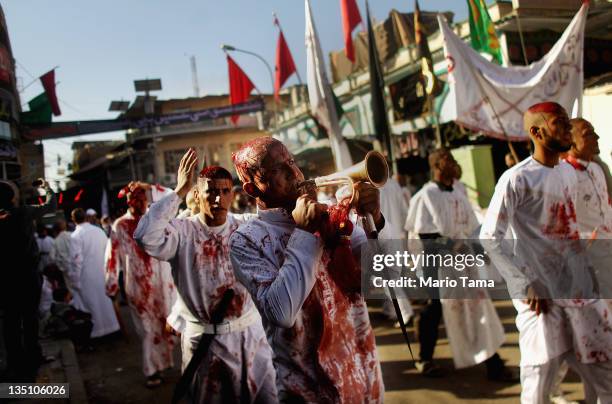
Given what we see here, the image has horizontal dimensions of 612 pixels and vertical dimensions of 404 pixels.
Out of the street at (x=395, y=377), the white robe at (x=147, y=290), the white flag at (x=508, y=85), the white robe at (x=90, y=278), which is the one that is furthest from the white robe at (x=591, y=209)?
the white robe at (x=90, y=278)

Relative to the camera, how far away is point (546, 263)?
2.75 meters

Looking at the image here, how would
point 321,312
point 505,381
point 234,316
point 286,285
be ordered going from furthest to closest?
point 505,381 → point 234,316 → point 321,312 → point 286,285

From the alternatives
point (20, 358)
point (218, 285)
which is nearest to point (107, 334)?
point (20, 358)

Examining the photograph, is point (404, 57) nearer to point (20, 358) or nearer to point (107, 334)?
point (107, 334)

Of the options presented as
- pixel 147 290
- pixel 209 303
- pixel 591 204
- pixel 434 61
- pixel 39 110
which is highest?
pixel 434 61

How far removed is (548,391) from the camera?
2.71 metres

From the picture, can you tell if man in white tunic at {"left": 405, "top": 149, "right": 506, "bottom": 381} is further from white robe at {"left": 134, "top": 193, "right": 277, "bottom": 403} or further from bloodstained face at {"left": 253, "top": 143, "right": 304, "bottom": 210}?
bloodstained face at {"left": 253, "top": 143, "right": 304, "bottom": 210}

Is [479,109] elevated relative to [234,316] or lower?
elevated

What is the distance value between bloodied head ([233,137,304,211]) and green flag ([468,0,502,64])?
7.33 metres

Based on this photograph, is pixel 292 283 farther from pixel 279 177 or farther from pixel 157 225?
pixel 157 225

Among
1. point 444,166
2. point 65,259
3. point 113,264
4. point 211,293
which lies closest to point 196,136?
point 65,259

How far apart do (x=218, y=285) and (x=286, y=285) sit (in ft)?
5.85

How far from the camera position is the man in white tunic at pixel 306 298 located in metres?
1.69

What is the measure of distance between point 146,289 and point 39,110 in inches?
88.4
